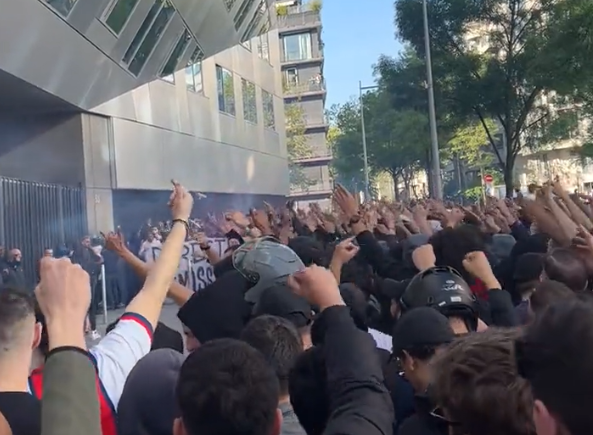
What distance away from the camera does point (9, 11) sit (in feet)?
44.1

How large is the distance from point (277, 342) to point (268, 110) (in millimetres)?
36073

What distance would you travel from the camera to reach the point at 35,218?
14664 millimetres

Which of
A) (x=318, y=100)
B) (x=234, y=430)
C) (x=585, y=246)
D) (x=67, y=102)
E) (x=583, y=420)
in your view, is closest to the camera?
(x=583, y=420)

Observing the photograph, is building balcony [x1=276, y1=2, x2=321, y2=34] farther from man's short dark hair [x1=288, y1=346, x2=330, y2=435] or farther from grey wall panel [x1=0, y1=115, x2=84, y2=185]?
man's short dark hair [x1=288, y1=346, x2=330, y2=435]

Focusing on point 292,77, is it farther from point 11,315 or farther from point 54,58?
point 11,315

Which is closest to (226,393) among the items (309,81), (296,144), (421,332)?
(421,332)

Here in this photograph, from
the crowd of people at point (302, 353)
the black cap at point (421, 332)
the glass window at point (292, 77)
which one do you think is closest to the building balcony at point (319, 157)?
the glass window at point (292, 77)

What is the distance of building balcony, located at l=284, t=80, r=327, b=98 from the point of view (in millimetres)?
80375

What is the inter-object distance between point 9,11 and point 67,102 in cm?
461

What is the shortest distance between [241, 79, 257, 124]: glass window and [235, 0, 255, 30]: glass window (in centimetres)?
475

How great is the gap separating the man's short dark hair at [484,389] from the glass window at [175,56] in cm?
2212

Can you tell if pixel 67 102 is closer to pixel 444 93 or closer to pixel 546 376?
pixel 444 93

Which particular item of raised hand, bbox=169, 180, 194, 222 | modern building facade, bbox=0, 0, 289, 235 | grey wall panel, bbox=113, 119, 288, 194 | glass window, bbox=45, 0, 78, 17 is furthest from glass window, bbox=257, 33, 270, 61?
raised hand, bbox=169, 180, 194, 222

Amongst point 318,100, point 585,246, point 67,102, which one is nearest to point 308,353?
point 585,246
